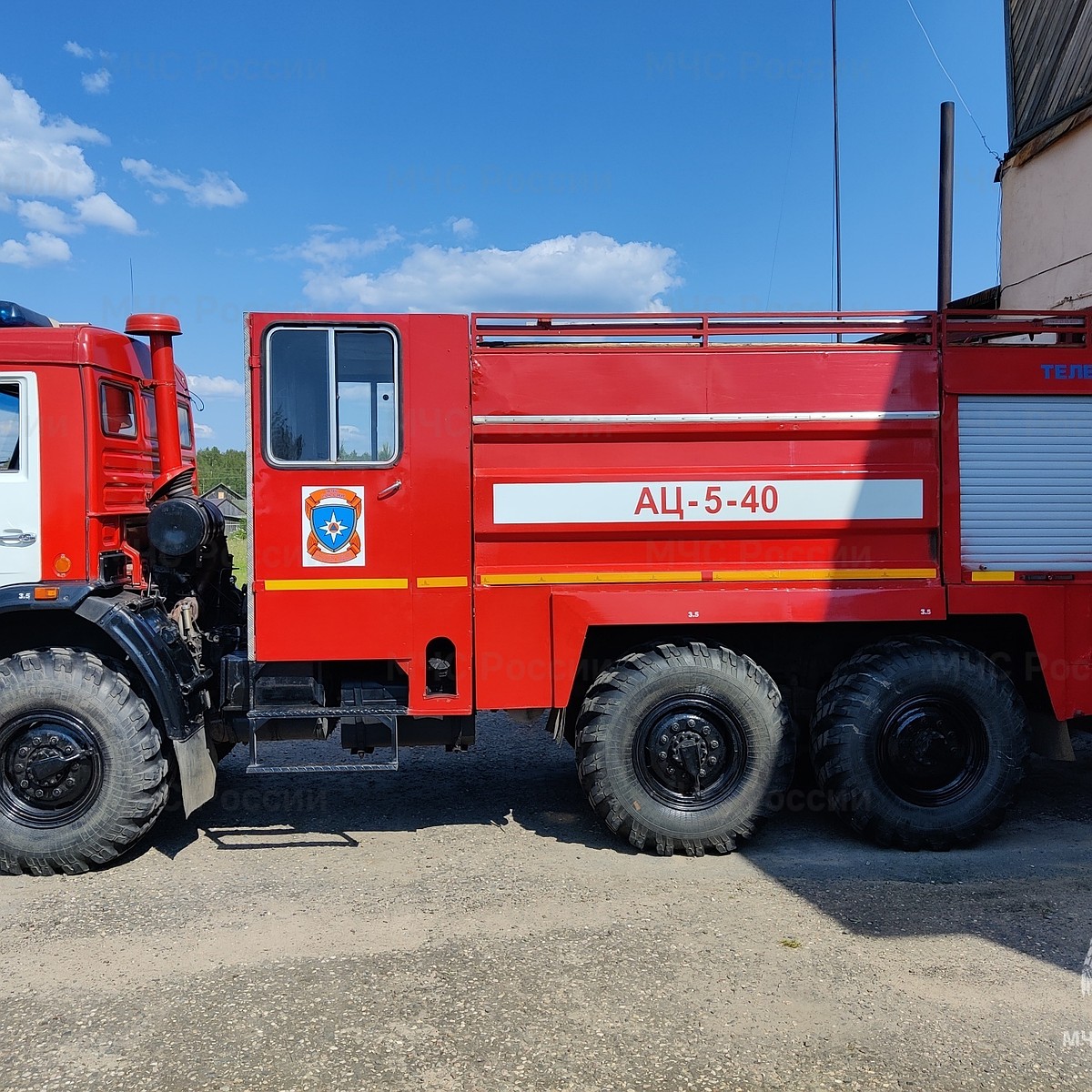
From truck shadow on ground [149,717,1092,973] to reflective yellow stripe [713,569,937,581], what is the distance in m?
1.47

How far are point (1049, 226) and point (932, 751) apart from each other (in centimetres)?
490

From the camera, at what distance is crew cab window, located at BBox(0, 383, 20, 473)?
4.56m

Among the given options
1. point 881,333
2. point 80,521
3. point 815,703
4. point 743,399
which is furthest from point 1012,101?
point 80,521

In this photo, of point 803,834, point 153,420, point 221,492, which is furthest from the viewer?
point 221,492

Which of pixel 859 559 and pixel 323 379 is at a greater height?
pixel 323 379

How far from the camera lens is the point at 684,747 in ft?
15.4

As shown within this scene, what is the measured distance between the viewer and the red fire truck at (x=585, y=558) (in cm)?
456

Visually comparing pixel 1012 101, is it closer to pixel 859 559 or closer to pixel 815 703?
pixel 859 559

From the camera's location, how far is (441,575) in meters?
4.63

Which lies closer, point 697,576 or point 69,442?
point 69,442

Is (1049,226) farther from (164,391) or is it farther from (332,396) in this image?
(164,391)

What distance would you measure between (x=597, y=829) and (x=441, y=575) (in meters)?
1.89

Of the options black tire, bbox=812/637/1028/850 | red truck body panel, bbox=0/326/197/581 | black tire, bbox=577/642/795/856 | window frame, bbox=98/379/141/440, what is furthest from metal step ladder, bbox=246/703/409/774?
black tire, bbox=812/637/1028/850

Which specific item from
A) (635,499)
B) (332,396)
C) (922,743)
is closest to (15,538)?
(332,396)
